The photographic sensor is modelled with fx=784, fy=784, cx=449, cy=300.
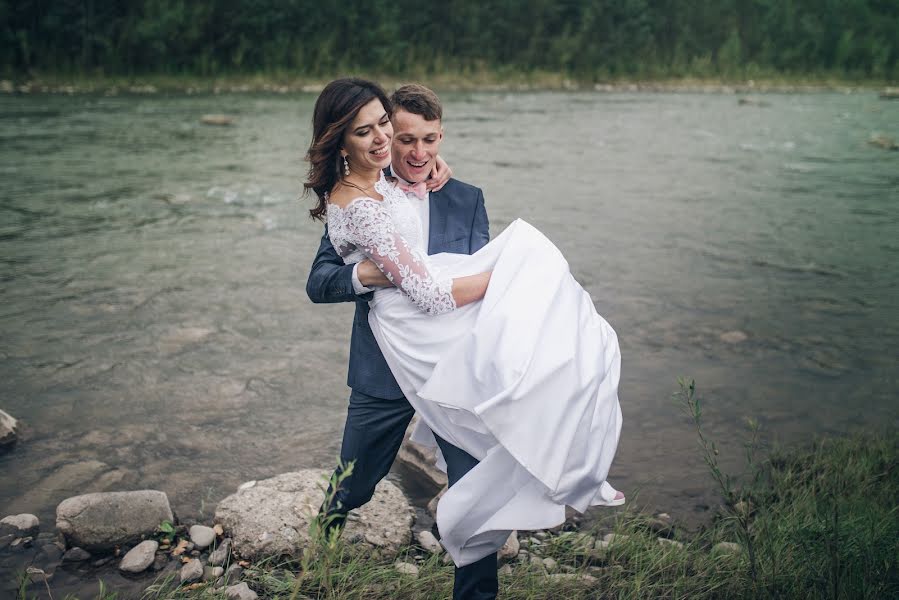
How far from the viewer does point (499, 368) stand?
2283mm

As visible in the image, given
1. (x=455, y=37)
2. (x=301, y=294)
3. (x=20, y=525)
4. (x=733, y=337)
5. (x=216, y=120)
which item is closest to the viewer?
(x=20, y=525)

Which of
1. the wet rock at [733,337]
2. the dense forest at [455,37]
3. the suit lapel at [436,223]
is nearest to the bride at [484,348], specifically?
the suit lapel at [436,223]

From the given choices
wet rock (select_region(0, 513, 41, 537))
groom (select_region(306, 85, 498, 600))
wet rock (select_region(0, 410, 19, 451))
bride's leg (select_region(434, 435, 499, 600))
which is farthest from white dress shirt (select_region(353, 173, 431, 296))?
wet rock (select_region(0, 410, 19, 451))

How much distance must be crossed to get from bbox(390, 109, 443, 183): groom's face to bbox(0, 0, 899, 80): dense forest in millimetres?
23634

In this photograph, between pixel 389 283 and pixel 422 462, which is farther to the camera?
pixel 422 462

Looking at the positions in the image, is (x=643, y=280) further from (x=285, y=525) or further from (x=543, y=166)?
(x=543, y=166)

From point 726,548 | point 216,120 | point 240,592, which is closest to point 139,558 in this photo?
point 240,592

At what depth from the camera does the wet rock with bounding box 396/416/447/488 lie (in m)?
3.90

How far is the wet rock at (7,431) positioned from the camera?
4.15 m

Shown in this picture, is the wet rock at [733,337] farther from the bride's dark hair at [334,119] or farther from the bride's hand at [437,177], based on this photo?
the bride's dark hair at [334,119]

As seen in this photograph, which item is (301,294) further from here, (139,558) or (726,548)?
(726,548)

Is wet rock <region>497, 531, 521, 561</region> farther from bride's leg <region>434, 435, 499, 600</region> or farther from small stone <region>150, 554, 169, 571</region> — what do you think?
small stone <region>150, 554, 169, 571</region>

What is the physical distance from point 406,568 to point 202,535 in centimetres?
92

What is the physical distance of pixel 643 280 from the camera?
25.6ft
